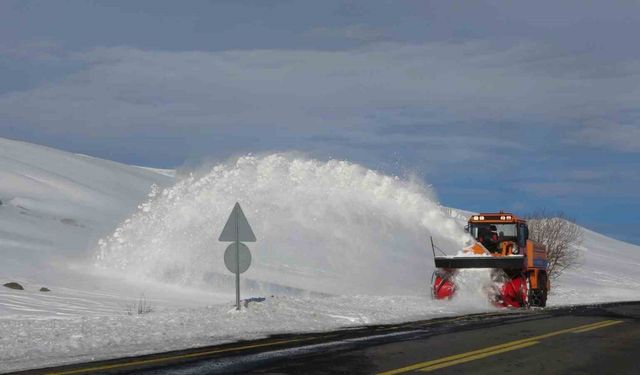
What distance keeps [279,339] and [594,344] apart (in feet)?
17.1

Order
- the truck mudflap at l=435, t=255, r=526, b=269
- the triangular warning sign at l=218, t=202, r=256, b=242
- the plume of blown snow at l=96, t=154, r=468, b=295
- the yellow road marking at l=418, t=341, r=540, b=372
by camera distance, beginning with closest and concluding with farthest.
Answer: the yellow road marking at l=418, t=341, r=540, b=372
the triangular warning sign at l=218, t=202, r=256, b=242
the truck mudflap at l=435, t=255, r=526, b=269
the plume of blown snow at l=96, t=154, r=468, b=295

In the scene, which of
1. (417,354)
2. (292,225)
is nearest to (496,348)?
(417,354)

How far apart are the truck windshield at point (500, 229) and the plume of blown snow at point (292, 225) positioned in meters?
0.94

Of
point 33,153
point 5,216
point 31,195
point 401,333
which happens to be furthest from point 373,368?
point 33,153

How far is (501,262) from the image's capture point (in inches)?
893

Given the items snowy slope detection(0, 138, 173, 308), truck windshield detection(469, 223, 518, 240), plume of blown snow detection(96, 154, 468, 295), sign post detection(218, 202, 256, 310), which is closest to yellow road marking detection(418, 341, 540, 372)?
sign post detection(218, 202, 256, 310)

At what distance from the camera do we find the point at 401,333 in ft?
46.3

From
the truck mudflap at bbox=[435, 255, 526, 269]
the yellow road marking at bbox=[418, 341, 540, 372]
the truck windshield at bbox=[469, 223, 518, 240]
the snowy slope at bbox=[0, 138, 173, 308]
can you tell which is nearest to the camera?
the yellow road marking at bbox=[418, 341, 540, 372]

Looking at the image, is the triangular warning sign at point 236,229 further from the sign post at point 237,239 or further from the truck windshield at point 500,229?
the truck windshield at point 500,229

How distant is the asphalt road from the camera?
31.0ft

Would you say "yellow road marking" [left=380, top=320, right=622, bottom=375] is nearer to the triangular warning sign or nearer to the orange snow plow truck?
the orange snow plow truck

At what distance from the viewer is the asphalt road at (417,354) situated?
372 inches

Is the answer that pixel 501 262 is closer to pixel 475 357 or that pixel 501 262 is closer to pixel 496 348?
pixel 496 348

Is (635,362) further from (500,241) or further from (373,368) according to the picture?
(500,241)
